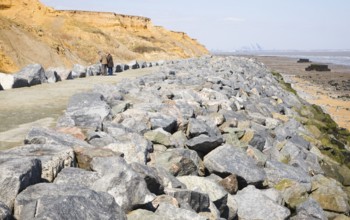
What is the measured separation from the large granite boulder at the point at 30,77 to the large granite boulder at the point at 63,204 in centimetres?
916

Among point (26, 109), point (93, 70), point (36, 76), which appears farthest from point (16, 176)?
point (93, 70)

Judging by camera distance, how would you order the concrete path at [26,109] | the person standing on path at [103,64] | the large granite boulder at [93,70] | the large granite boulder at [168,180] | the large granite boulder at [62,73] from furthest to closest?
the person standing on path at [103,64] < the large granite boulder at [93,70] < the large granite boulder at [62,73] < the concrete path at [26,109] < the large granite boulder at [168,180]

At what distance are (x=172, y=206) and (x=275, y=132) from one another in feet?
21.4

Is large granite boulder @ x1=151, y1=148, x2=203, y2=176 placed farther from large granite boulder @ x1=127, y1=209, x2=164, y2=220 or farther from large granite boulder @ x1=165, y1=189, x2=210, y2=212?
large granite boulder @ x1=127, y1=209, x2=164, y2=220

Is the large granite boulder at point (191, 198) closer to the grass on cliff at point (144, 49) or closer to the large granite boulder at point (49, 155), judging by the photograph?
the large granite boulder at point (49, 155)

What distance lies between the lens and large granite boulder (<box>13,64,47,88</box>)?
1171 centimetres

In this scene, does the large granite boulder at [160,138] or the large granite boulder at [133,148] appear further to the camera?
the large granite boulder at [160,138]

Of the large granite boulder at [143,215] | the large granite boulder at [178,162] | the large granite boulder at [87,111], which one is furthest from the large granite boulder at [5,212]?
the large granite boulder at [87,111]

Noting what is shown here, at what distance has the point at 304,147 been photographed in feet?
30.2

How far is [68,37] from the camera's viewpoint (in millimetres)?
38031

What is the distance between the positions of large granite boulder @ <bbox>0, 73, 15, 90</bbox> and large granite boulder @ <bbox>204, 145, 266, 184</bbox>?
7845 mm

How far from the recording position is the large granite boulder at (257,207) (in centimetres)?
523

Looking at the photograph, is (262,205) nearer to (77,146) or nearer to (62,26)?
(77,146)

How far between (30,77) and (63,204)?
10628mm
